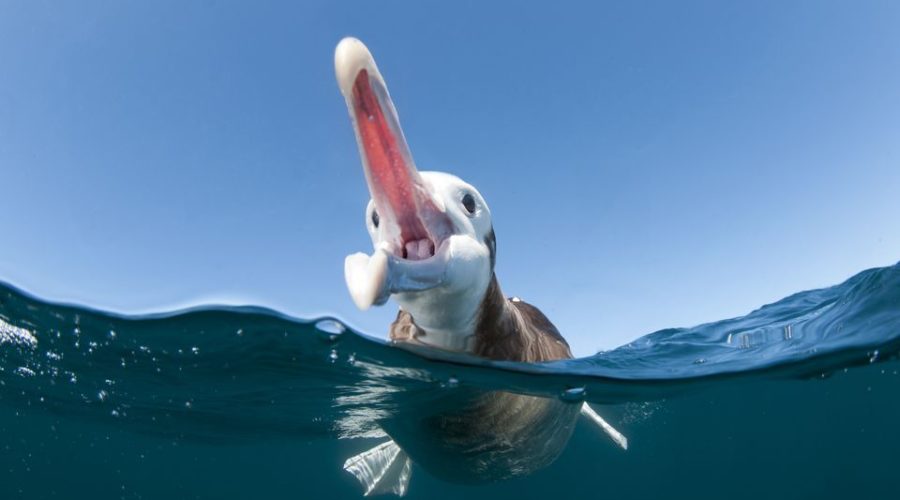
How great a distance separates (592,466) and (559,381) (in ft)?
77.8

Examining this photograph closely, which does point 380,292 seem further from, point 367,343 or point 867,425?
point 867,425

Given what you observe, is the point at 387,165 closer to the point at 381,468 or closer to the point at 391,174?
the point at 391,174

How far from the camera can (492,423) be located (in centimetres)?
497

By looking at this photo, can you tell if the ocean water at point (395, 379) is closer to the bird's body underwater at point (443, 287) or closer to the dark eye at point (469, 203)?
the bird's body underwater at point (443, 287)

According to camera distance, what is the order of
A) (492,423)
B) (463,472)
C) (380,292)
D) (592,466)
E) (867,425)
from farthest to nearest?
1. (592,466)
2. (867,425)
3. (463,472)
4. (492,423)
5. (380,292)

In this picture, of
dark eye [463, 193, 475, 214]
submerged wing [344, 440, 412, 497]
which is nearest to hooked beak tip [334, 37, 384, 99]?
dark eye [463, 193, 475, 214]

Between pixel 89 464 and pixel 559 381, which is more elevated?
pixel 559 381

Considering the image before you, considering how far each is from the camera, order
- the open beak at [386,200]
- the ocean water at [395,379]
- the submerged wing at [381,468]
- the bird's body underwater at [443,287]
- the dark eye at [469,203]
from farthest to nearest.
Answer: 1. the submerged wing at [381,468]
2. the ocean water at [395,379]
3. the dark eye at [469,203]
4. the bird's body underwater at [443,287]
5. the open beak at [386,200]

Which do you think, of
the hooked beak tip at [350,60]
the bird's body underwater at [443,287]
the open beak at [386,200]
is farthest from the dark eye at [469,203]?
the hooked beak tip at [350,60]

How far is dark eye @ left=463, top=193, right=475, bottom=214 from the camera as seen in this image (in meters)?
3.53

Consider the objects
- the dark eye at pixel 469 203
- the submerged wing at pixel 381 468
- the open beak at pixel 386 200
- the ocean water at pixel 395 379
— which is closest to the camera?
the open beak at pixel 386 200

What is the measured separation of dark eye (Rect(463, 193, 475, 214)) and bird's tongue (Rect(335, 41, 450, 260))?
0.35 m

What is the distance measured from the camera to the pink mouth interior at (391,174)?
284cm

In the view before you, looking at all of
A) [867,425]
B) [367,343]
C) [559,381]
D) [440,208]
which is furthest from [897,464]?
[440,208]
